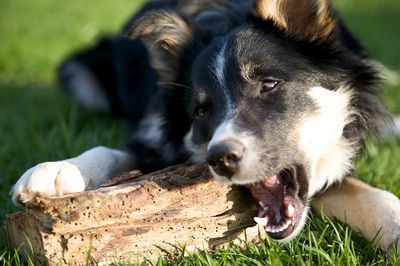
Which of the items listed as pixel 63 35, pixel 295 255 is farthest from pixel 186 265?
pixel 63 35

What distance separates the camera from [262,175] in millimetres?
3062

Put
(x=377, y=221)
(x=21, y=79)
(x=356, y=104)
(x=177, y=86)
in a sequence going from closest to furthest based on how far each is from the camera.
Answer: (x=377, y=221) → (x=356, y=104) → (x=177, y=86) → (x=21, y=79)

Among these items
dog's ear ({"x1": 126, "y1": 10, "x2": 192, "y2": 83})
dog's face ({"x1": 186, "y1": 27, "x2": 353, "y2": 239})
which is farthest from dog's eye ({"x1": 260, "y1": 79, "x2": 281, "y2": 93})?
dog's ear ({"x1": 126, "y1": 10, "x2": 192, "y2": 83})

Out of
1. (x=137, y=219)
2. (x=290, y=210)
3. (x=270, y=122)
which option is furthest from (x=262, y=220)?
(x=137, y=219)

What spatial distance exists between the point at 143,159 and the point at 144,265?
1556 millimetres

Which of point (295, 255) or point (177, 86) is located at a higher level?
point (177, 86)

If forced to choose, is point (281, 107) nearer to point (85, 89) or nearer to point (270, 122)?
point (270, 122)

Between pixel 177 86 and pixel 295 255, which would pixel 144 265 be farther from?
pixel 177 86

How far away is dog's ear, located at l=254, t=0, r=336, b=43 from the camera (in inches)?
147

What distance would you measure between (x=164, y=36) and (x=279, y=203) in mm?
1640

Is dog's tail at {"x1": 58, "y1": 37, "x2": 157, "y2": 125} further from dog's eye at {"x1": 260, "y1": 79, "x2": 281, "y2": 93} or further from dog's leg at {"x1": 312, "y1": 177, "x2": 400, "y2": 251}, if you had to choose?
dog's leg at {"x1": 312, "y1": 177, "x2": 400, "y2": 251}

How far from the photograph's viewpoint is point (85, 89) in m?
6.89

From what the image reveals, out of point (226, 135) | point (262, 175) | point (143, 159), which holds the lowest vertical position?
point (143, 159)

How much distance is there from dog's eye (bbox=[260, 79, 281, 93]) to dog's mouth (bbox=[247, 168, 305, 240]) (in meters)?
0.49
